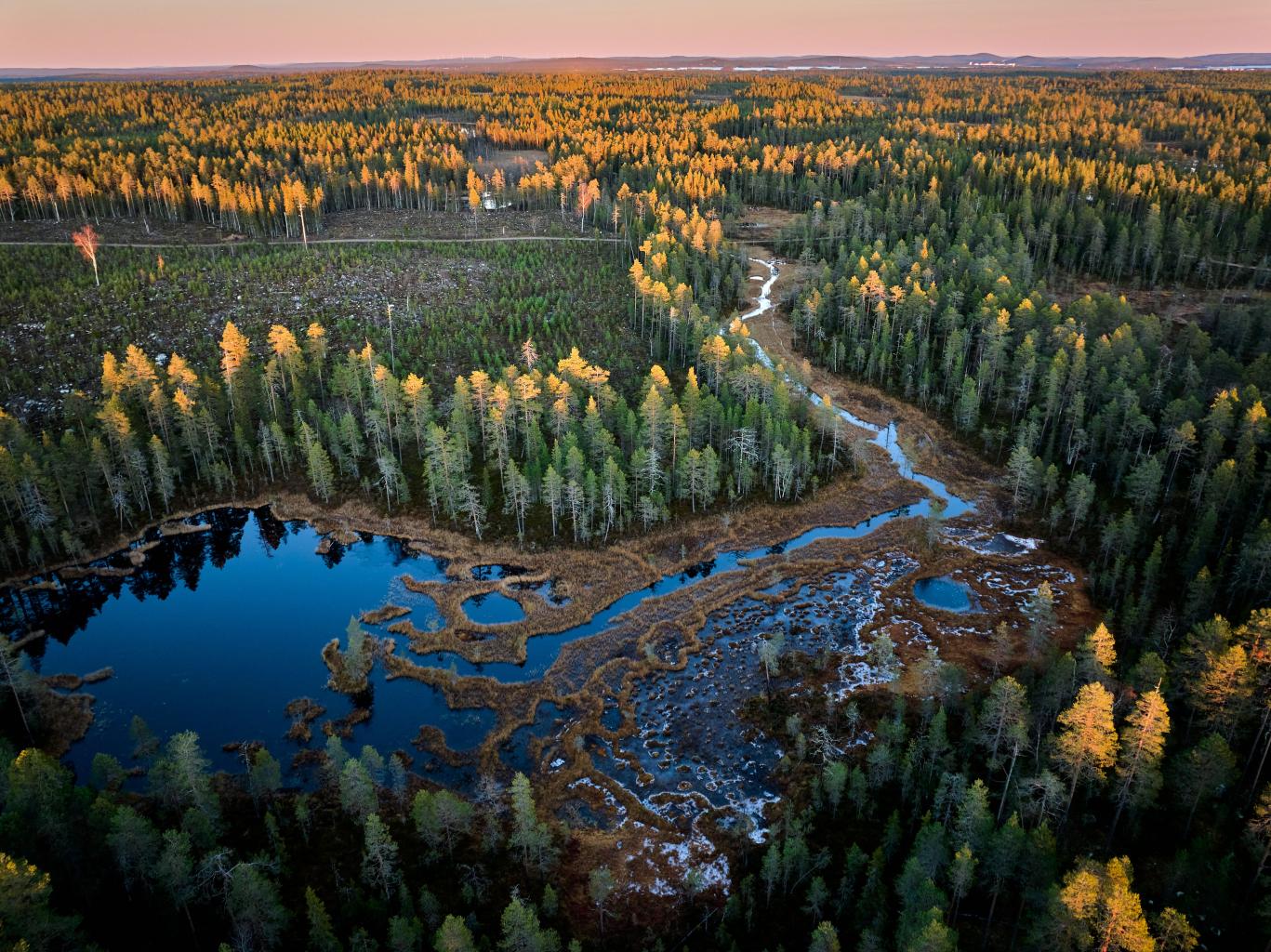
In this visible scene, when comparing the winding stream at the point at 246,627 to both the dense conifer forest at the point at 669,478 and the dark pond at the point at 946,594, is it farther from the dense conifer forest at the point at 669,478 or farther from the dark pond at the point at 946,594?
the dark pond at the point at 946,594

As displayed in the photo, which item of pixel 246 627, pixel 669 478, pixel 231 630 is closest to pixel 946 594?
pixel 669 478

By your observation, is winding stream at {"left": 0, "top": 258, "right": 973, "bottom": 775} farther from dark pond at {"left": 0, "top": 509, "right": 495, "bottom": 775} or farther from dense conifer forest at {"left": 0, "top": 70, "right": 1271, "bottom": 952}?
dense conifer forest at {"left": 0, "top": 70, "right": 1271, "bottom": 952}


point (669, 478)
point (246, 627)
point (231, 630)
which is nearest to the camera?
point (231, 630)

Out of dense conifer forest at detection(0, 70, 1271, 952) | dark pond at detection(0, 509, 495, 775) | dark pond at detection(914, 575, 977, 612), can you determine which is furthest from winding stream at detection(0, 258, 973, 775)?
dark pond at detection(914, 575, 977, 612)

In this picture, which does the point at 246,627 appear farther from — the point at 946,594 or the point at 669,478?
the point at 946,594

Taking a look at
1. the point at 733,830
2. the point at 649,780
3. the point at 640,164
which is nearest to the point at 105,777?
the point at 649,780

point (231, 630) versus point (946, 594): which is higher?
point (946, 594)

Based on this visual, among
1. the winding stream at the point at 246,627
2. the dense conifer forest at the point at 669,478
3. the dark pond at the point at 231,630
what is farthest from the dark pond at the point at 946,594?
the dark pond at the point at 231,630

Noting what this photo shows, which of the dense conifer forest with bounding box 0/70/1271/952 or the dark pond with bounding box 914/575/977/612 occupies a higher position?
the dense conifer forest with bounding box 0/70/1271/952
